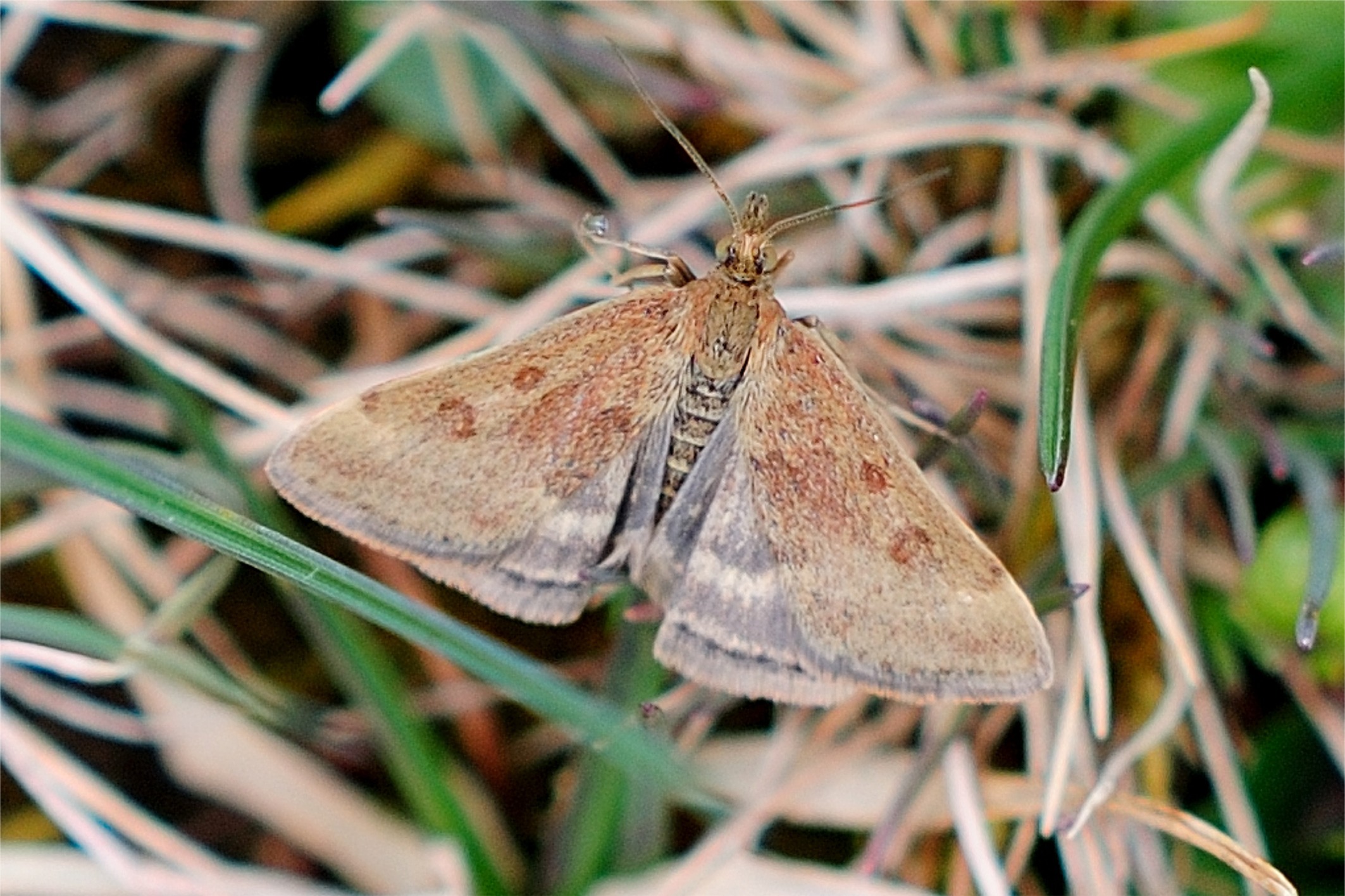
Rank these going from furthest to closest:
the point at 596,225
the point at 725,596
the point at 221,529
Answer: the point at 596,225 → the point at 725,596 → the point at 221,529

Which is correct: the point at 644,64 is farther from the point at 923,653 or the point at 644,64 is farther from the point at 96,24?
the point at 923,653

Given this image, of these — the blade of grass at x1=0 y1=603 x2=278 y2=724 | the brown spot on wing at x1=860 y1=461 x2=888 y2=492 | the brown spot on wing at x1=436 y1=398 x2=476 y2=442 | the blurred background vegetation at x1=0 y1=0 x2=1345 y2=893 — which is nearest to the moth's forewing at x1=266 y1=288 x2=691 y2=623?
the brown spot on wing at x1=436 y1=398 x2=476 y2=442

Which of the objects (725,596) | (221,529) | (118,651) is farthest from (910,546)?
(118,651)

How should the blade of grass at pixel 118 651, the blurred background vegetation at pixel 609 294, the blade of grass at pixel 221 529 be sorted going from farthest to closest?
the blurred background vegetation at pixel 609 294, the blade of grass at pixel 118 651, the blade of grass at pixel 221 529

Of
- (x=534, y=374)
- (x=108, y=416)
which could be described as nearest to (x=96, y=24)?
(x=108, y=416)

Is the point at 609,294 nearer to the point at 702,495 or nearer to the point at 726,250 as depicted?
the point at 726,250

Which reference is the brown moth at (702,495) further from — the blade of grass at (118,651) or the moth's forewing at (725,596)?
the blade of grass at (118,651)

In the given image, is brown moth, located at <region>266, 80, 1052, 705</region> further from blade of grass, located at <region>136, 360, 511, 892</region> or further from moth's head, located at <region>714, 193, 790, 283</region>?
blade of grass, located at <region>136, 360, 511, 892</region>

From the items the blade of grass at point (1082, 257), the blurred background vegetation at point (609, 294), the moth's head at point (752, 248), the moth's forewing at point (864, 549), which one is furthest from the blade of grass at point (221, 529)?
the blade of grass at point (1082, 257)
